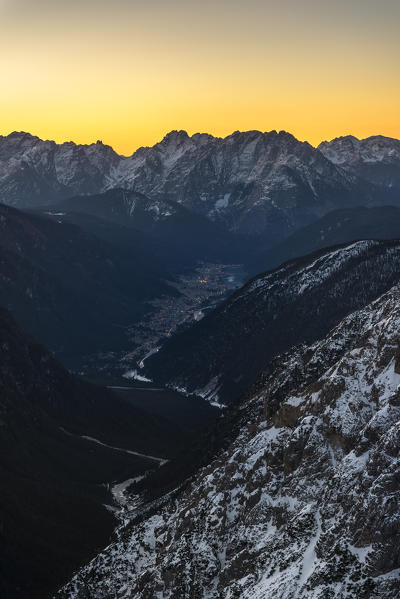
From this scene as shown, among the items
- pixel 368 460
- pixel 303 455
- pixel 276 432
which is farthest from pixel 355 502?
pixel 276 432

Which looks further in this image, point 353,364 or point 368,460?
point 353,364

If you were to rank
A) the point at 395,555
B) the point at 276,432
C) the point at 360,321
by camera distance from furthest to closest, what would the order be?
the point at 360,321
the point at 276,432
the point at 395,555

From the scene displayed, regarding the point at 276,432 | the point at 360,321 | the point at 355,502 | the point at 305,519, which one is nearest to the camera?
the point at 355,502

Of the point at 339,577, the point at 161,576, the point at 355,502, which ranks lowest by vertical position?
the point at 161,576

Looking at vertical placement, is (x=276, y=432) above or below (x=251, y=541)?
above

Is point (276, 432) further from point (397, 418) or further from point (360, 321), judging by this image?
point (360, 321)


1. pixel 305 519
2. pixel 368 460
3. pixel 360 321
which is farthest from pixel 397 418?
pixel 360 321
